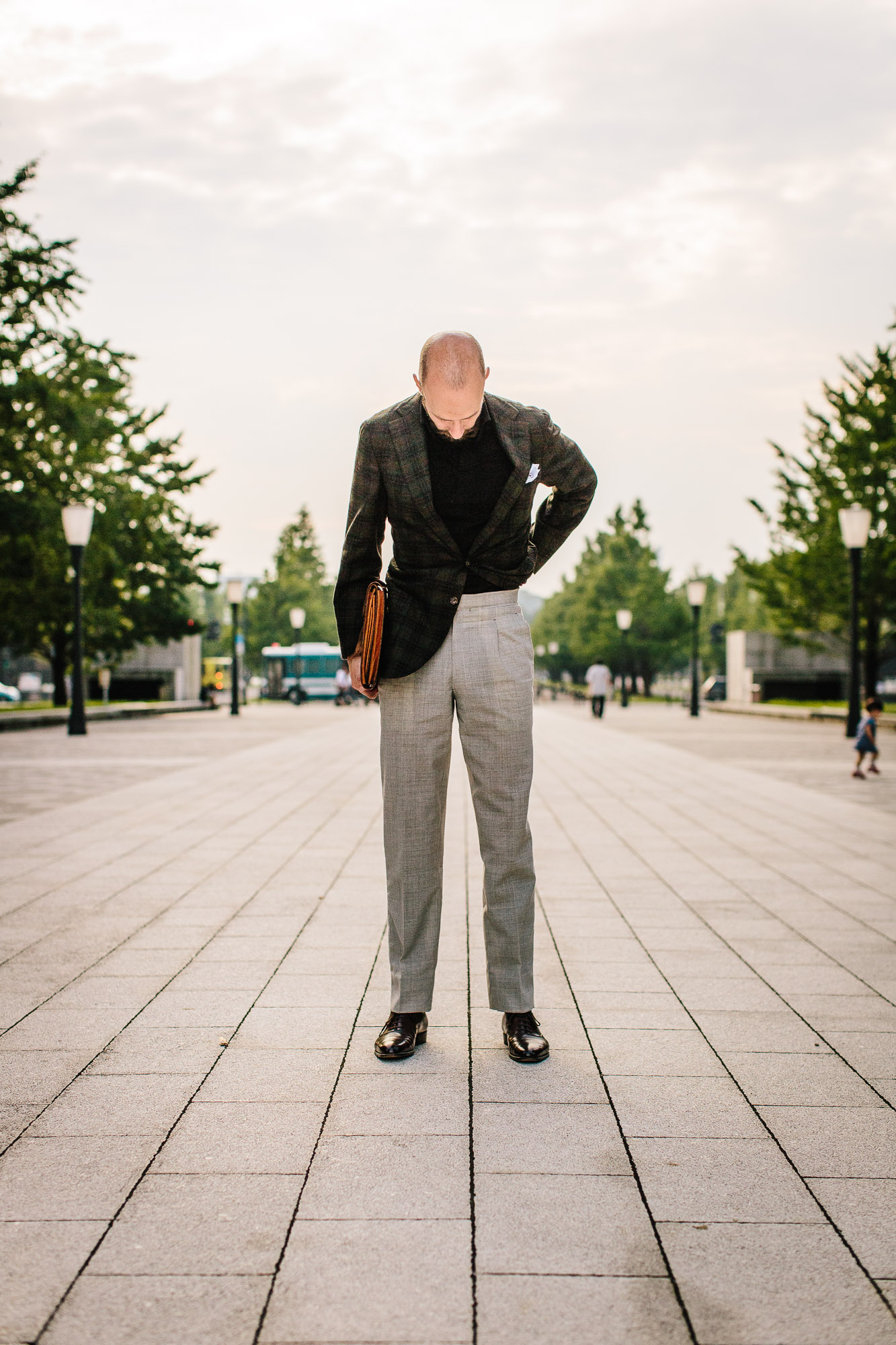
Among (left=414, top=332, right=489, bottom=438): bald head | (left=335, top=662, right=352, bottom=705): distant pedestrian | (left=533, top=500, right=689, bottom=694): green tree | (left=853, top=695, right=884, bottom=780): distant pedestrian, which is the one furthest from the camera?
(left=533, top=500, right=689, bottom=694): green tree

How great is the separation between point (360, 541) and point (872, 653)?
25.9 meters

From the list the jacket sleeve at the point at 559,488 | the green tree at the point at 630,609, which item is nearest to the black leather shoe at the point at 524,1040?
the jacket sleeve at the point at 559,488

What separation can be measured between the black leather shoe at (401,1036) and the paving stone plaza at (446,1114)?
3 centimetres

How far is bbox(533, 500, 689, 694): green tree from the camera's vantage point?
51.0 m

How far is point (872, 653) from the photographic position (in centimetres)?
2698

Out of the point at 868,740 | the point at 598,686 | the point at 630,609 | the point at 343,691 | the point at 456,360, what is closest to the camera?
the point at 456,360

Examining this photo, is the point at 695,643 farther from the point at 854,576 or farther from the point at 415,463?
the point at 415,463

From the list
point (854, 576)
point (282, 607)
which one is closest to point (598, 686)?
point (854, 576)

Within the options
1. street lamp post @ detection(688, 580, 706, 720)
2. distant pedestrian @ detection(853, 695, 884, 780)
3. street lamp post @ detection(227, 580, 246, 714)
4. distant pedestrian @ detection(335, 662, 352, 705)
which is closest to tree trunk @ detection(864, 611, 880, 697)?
street lamp post @ detection(688, 580, 706, 720)

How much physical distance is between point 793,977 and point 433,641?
1995 millimetres

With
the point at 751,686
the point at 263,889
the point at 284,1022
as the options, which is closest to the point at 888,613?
the point at 751,686

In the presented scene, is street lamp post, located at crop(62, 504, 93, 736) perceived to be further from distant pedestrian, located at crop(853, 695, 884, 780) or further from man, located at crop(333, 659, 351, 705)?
man, located at crop(333, 659, 351, 705)

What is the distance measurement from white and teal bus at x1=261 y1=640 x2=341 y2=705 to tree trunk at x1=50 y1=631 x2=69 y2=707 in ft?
52.5

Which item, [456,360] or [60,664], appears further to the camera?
[60,664]
